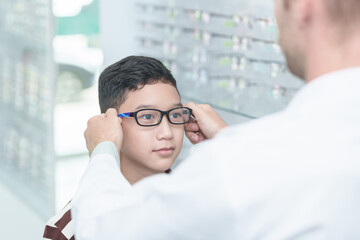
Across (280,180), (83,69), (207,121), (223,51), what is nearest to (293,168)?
(280,180)

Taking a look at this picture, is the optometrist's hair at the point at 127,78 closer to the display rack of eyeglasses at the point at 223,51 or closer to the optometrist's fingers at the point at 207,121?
the optometrist's fingers at the point at 207,121

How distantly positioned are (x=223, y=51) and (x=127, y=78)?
58cm

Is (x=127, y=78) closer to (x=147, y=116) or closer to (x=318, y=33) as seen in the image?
(x=147, y=116)

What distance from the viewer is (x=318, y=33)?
0.79 metres

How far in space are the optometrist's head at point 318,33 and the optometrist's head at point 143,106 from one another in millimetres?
628

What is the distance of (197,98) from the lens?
7.08 feet

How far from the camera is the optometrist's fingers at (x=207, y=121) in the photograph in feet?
4.49

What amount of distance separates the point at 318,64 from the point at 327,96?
5 centimetres

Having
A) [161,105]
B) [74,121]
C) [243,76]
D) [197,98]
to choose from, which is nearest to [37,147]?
[74,121]

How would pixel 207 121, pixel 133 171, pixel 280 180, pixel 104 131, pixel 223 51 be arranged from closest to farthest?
pixel 280 180, pixel 104 131, pixel 207 121, pixel 133 171, pixel 223 51

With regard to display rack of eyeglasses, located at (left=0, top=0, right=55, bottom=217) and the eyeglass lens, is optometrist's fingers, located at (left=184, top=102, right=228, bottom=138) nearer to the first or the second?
the eyeglass lens

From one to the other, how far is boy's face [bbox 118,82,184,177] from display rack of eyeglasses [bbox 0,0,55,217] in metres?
1.74

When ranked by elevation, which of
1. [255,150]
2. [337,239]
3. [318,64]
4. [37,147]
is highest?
[318,64]

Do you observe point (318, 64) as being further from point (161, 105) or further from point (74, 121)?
point (74, 121)
